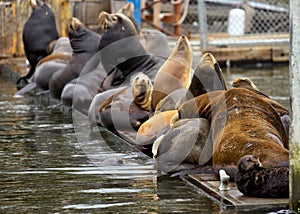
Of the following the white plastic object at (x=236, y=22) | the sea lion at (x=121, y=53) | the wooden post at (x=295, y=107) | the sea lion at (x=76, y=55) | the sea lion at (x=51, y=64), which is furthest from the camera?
the white plastic object at (x=236, y=22)

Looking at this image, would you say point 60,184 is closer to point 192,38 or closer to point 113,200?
point 113,200

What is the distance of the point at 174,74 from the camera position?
9.20 metres

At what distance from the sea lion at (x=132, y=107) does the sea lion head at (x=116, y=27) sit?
2166 millimetres

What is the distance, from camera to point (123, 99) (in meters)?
9.69

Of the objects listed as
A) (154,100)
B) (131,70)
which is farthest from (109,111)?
(131,70)

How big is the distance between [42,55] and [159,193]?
10.3m

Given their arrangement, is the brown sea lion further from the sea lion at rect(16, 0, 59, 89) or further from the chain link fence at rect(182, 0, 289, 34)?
the chain link fence at rect(182, 0, 289, 34)

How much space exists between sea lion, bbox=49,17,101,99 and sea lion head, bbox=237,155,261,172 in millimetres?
7469

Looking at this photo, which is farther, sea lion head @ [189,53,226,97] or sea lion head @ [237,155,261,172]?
sea lion head @ [189,53,226,97]

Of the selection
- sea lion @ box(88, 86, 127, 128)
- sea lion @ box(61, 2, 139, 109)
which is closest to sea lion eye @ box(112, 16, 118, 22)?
sea lion @ box(61, 2, 139, 109)

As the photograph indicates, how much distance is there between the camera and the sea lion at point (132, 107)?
936 centimetres

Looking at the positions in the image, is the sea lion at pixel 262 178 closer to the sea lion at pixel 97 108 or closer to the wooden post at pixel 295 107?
the wooden post at pixel 295 107

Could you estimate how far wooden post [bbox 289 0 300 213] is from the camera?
203 inches

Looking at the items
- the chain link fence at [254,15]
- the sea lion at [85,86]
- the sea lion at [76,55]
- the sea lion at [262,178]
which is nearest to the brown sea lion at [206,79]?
the sea lion at [262,178]
